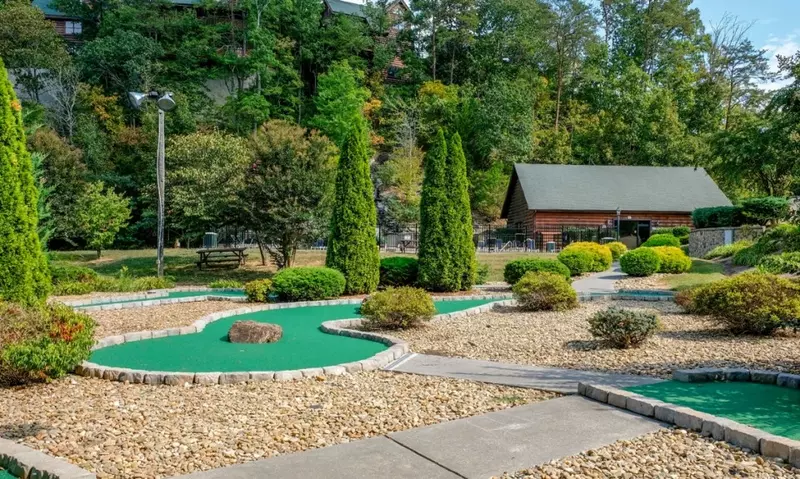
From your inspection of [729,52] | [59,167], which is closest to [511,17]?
[729,52]

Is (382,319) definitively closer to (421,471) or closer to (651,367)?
(651,367)

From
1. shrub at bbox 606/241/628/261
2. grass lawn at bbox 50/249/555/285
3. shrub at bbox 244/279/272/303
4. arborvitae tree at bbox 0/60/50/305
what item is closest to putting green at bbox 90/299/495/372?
arborvitae tree at bbox 0/60/50/305

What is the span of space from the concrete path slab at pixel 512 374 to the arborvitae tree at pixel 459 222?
8.58 metres

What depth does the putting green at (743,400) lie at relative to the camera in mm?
4676

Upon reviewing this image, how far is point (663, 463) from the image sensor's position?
3.69 meters

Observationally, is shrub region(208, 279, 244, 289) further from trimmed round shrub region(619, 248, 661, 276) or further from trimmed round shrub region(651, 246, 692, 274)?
trimmed round shrub region(651, 246, 692, 274)

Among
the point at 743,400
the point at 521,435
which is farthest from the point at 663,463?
the point at 743,400

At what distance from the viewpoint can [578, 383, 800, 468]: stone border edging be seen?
3.73 meters

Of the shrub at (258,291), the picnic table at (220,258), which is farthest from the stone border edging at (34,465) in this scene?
the picnic table at (220,258)

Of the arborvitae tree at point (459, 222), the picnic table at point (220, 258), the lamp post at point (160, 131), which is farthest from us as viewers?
the picnic table at point (220, 258)

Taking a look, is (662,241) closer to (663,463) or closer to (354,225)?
(354,225)

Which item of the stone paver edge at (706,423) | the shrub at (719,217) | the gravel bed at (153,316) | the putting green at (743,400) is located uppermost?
the shrub at (719,217)

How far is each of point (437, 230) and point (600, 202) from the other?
21.2 metres

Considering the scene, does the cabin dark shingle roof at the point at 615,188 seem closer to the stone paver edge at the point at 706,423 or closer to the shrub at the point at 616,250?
the shrub at the point at 616,250
